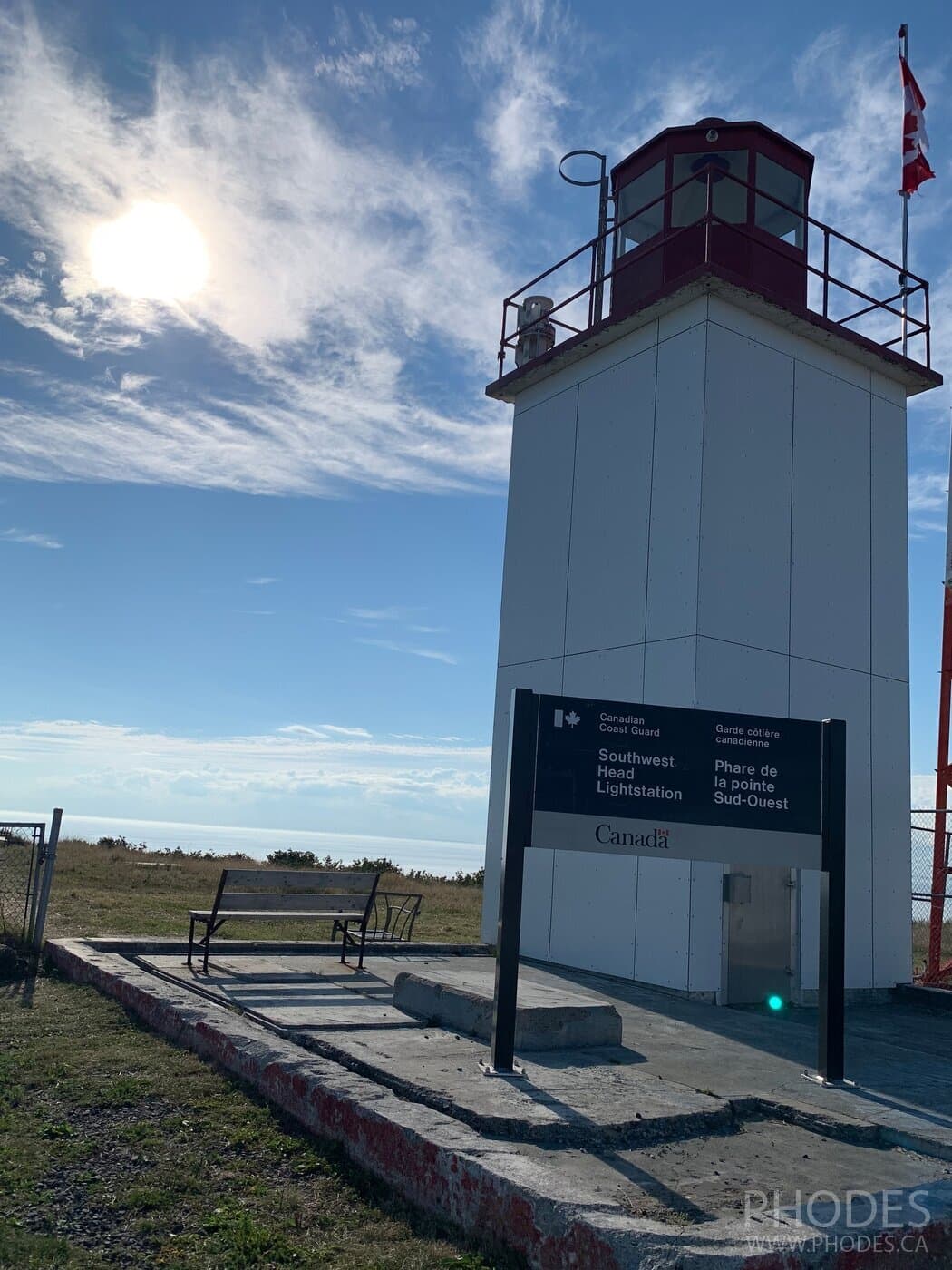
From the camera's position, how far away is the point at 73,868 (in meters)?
23.1

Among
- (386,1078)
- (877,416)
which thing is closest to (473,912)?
(877,416)

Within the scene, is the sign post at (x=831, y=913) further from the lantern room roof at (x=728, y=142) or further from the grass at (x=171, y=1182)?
the lantern room roof at (x=728, y=142)

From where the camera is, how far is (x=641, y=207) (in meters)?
15.6

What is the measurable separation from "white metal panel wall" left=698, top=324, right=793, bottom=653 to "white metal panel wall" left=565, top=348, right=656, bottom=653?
921 millimetres

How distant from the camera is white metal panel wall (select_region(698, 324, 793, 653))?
11828mm

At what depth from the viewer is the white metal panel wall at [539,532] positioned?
1402cm

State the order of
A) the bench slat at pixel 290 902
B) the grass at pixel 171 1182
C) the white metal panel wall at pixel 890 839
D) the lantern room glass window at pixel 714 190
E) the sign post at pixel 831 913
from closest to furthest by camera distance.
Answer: the grass at pixel 171 1182 → the sign post at pixel 831 913 → the bench slat at pixel 290 902 → the white metal panel wall at pixel 890 839 → the lantern room glass window at pixel 714 190

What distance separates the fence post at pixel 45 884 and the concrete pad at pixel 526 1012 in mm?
4327

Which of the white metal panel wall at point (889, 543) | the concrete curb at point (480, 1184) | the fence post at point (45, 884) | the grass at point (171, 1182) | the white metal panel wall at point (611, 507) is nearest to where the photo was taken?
the concrete curb at point (480, 1184)

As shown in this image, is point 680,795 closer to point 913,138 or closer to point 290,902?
point 290,902

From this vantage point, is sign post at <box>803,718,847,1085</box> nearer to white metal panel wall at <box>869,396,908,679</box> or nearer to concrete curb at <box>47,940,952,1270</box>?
concrete curb at <box>47,940,952,1270</box>

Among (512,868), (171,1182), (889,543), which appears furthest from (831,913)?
(889,543)

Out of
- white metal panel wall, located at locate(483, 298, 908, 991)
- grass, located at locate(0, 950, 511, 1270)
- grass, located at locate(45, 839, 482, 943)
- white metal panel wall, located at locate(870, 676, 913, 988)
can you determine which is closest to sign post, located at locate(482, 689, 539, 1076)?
grass, located at locate(0, 950, 511, 1270)

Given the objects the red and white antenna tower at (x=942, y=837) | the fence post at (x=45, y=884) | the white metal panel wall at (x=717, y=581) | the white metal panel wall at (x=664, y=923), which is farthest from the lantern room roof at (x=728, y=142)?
the fence post at (x=45, y=884)
